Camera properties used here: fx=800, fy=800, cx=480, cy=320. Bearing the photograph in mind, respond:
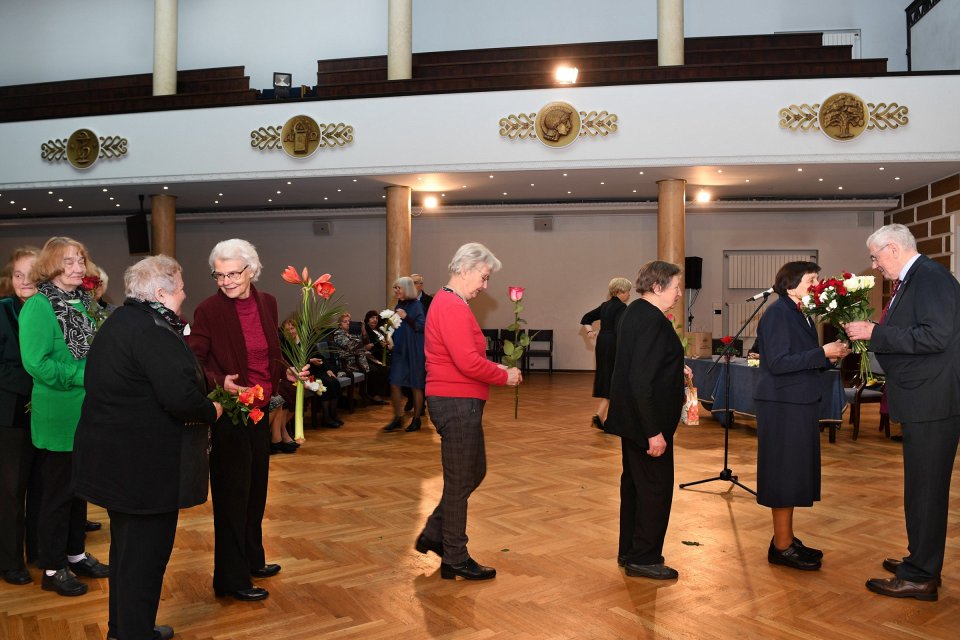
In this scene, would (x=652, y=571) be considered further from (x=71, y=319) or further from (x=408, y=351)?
(x=408, y=351)

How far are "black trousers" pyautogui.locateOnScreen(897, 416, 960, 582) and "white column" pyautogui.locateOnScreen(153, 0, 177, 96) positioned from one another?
500 inches

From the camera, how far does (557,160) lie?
36.4 feet

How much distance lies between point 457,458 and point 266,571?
3.23 ft

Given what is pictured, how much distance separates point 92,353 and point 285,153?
9707 millimetres

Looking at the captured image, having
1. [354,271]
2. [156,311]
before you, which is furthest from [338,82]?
[156,311]

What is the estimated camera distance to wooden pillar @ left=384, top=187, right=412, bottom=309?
12602 mm

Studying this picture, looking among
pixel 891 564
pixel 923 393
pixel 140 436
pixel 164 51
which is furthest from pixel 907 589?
pixel 164 51

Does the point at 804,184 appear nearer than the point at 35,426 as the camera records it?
No

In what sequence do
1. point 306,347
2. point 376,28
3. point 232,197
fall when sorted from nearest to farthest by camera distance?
point 306,347 → point 232,197 → point 376,28

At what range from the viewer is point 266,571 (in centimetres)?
352

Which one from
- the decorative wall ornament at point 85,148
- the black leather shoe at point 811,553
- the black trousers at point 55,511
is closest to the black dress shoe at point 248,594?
the black trousers at point 55,511

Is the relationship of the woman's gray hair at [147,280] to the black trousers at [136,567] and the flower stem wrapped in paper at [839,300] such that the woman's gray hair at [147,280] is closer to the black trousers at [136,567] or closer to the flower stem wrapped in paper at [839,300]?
the black trousers at [136,567]

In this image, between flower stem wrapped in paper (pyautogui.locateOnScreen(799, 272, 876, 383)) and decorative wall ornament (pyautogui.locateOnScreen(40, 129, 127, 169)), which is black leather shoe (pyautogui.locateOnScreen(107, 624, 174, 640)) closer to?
flower stem wrapped in paper (pyautogui.locateOnScreen(799, 272, 876, 383))

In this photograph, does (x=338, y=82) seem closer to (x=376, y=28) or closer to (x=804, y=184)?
(x=376, y=28)
